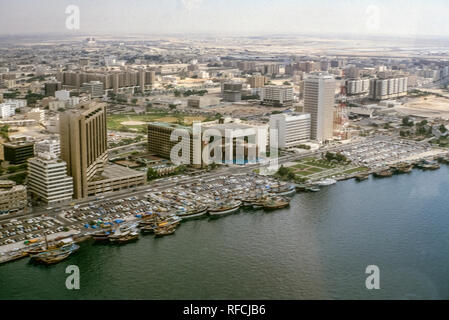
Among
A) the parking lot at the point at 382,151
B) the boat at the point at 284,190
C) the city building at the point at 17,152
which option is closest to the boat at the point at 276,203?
the boat at the point at 284,190

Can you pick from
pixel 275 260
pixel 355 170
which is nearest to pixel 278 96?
pixel 355 170

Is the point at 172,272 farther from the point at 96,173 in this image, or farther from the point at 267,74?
the point at 267,74

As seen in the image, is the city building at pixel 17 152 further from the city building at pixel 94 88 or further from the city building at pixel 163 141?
the city building at pixel 94 88

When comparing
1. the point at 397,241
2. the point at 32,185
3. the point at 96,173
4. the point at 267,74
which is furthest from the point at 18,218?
the point at 267,74

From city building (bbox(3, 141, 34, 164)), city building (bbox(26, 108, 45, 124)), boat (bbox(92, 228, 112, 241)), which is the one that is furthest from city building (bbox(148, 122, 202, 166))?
city building (bbox(26, 108, 45, 124))

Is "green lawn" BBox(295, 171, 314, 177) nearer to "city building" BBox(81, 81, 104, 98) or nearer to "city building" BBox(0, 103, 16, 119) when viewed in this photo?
"city building" BBox(0, 103, 16, 119)
